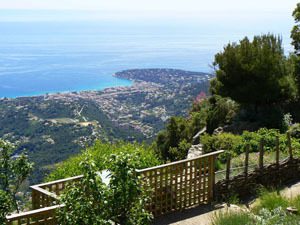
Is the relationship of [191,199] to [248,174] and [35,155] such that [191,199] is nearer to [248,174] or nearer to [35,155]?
[248,174]

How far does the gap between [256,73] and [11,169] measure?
13.6m

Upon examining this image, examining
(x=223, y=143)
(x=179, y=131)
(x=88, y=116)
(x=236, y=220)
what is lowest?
(x=88, y=116)

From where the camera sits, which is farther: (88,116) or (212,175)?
(88,116)

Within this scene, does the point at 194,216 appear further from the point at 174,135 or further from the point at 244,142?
the point at 174,135

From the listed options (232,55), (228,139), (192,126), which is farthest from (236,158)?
(192,126)

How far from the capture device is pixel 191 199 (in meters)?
9.16

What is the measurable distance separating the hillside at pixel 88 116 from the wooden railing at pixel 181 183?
126 ft

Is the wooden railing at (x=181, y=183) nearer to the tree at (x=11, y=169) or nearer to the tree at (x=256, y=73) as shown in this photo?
the tree at (x=11, y=169)

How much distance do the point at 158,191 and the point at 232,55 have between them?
11360mm

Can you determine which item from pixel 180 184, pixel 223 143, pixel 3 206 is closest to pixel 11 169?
pixel 3 206

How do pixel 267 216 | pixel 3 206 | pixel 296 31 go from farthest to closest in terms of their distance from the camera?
1. pixel 296 31
2. pixel 267 216
3. pixel 3 206

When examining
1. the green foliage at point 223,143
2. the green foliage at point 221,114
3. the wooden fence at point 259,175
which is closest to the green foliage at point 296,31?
the green foliage at point 221,114

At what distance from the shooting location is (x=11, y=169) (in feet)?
20.9

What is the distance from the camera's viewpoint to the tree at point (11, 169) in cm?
626
